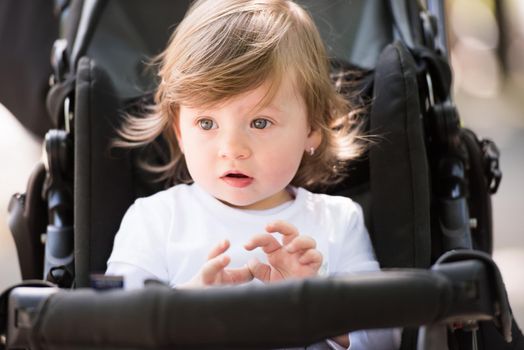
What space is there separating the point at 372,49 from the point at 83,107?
0.62 metres

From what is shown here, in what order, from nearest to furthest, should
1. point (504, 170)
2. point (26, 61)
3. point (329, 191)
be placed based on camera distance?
point (329, 191), point (26, 61), point (504, 170)

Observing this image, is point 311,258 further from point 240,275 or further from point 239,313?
point 239,313

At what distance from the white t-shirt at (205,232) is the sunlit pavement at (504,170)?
0.91 m

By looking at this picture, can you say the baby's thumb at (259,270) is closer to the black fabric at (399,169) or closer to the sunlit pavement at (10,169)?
the black fabric at (399,169)

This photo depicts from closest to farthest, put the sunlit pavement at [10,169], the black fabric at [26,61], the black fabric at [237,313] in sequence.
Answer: the black fabric at [237,313], the black fabric at [26,61], the sunlit pavement at [10,169]

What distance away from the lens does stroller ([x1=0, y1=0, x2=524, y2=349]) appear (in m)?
0.90

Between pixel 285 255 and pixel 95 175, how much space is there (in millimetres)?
414

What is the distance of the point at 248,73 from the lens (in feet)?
4.44

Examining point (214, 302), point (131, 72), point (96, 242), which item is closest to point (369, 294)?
point (214, 302)

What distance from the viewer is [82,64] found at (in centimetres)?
154

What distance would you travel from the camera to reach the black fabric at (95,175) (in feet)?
4.76

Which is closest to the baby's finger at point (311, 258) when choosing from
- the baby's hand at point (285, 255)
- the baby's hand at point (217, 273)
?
the baby's hand at point (285, 255)

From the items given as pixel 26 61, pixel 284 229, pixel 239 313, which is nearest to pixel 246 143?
pixel 284 229

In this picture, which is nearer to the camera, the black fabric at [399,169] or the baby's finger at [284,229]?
the baby's finger at [284,229]
